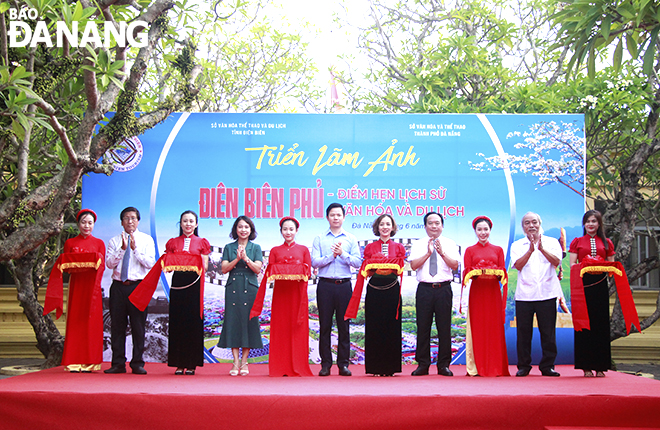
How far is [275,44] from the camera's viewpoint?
9.52 metres

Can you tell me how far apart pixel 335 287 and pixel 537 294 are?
1.70 metres

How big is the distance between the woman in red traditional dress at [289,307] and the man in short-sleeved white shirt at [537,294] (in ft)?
5.91

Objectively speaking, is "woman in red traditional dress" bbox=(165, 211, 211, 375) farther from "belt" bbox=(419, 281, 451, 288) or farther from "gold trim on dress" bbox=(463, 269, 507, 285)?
"gold trim on dress" bbox=(463, 269, 507, 285)

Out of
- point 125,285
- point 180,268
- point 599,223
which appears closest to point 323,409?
point 180,268

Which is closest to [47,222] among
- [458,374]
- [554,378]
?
[458,374]

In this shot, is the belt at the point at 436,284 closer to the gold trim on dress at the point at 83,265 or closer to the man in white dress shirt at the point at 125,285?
the man in white dress shirt at the point at 125,285

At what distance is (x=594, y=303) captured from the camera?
4.80m

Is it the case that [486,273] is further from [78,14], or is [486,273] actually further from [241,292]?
[78,14]

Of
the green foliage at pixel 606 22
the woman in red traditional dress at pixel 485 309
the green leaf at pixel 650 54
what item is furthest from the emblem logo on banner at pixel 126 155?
the green leaf at pixel 650 54

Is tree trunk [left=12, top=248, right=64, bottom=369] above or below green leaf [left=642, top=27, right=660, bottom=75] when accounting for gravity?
below

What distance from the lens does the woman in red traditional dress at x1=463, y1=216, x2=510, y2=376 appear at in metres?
4.78

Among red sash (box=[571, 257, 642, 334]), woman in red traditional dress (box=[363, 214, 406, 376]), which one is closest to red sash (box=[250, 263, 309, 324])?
woman in red traditional dress (box=[363, 214, 406, 376])

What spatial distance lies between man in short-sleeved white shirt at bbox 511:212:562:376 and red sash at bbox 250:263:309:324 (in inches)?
71.7

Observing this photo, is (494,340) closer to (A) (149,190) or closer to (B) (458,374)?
(B) (458,374)
